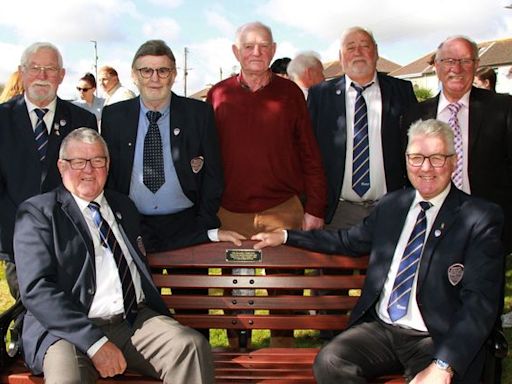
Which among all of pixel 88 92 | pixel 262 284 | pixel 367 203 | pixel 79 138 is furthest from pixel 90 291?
pixel 88 92

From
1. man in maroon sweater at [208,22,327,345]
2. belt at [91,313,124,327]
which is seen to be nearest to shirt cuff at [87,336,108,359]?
belt at [91,313,124,327]

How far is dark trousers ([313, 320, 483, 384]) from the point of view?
346 cm

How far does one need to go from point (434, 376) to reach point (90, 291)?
6.32 ft

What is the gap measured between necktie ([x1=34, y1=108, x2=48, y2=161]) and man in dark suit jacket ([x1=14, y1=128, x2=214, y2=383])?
0.49m

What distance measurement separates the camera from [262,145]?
461 cm

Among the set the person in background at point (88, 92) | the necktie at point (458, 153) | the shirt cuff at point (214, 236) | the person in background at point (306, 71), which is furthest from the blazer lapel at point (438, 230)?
the person in background at point (88, 92)

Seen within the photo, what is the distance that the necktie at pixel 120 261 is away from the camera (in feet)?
12.3

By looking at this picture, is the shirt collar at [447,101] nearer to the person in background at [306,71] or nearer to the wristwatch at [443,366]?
the wristwatch at [443,366]

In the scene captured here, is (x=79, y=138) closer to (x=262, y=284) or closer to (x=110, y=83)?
(x=262, y=284)

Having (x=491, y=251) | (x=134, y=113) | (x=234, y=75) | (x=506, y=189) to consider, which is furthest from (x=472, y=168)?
(x=134, y=113)

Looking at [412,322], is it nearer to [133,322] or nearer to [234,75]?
[133,322]

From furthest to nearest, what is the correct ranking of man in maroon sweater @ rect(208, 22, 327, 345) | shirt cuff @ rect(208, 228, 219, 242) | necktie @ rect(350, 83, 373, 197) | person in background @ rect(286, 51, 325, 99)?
1. person in background @ rect(286, 51, 325, 99)
2. necktie @ rect(350, 83, 373, 197)
3. man in maroon sweater @ rect(208, 22, 327, 345)
4. shirt cuff @ rect(208, 228, 219, 242)

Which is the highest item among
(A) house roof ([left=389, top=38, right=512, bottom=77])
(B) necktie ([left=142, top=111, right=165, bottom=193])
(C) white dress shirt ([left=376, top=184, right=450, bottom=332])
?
(A) house roof ([left=389, top=38, right=512, bottom=77])

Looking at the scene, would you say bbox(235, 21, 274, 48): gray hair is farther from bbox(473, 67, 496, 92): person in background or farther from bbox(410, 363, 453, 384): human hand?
bbox(473, 67, 496, 92): person in background
